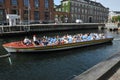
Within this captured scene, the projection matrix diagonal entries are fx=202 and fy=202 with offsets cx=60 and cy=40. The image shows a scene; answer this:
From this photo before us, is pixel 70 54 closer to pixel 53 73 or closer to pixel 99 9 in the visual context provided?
pixel 53 73

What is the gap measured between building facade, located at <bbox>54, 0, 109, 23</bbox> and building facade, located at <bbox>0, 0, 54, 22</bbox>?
2607 cm

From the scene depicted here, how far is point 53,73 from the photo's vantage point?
16656 mm

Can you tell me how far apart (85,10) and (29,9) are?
175 feet

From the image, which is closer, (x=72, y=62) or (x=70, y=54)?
(x=72, y=62)

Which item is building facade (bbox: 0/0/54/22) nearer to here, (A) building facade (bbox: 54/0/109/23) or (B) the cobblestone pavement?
(A) building facade (bbox: 54/0/109/23)

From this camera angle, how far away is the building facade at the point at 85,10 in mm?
104819

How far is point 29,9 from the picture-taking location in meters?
69.2

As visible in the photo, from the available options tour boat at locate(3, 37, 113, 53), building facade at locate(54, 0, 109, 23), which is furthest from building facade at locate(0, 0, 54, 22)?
tour boat at locate(3, 37, 113, 53)

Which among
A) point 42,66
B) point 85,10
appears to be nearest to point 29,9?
point 42,66

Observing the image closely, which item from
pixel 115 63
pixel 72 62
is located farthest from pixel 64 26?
pixel 115 63

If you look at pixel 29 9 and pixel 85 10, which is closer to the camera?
pixel 29 9

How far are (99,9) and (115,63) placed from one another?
124 m

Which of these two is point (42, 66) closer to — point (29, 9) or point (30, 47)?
point (30, 47)

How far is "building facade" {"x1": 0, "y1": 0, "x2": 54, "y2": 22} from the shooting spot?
6255 cm
